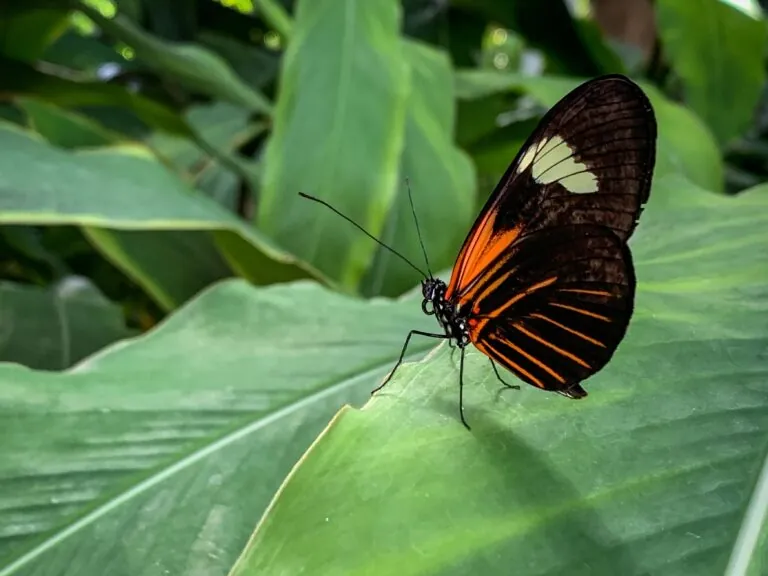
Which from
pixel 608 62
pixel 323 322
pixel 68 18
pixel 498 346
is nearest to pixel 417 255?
pixel 323 322

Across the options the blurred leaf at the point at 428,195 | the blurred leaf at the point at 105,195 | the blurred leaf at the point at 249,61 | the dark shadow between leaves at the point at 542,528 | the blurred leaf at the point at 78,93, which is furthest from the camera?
the blurred leaf at the point at 249,61

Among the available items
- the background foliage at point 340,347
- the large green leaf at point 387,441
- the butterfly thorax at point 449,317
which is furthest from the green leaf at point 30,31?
the butterfly thorax at point 449,317

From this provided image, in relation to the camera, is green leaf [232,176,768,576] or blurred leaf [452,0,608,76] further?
blurred leaf [452,0,608,76]

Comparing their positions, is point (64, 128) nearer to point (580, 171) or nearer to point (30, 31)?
point (30, 31)

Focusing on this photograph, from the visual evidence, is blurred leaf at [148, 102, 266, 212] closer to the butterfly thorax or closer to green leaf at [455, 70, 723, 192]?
green leaf at [455, 70, 723, 192]

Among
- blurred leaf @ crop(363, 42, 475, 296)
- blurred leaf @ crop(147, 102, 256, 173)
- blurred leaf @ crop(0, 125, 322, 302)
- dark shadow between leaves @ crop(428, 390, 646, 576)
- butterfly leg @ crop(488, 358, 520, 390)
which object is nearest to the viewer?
dark shadow between leaves @ crop(428, 390, 646, 576)

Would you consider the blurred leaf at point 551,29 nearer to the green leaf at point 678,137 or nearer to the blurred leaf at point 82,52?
the green leaf at point 678,137

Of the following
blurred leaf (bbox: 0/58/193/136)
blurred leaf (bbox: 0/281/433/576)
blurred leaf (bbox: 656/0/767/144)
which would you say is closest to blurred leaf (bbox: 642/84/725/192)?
blurred leaf (bbox: 656/0/767/144)
